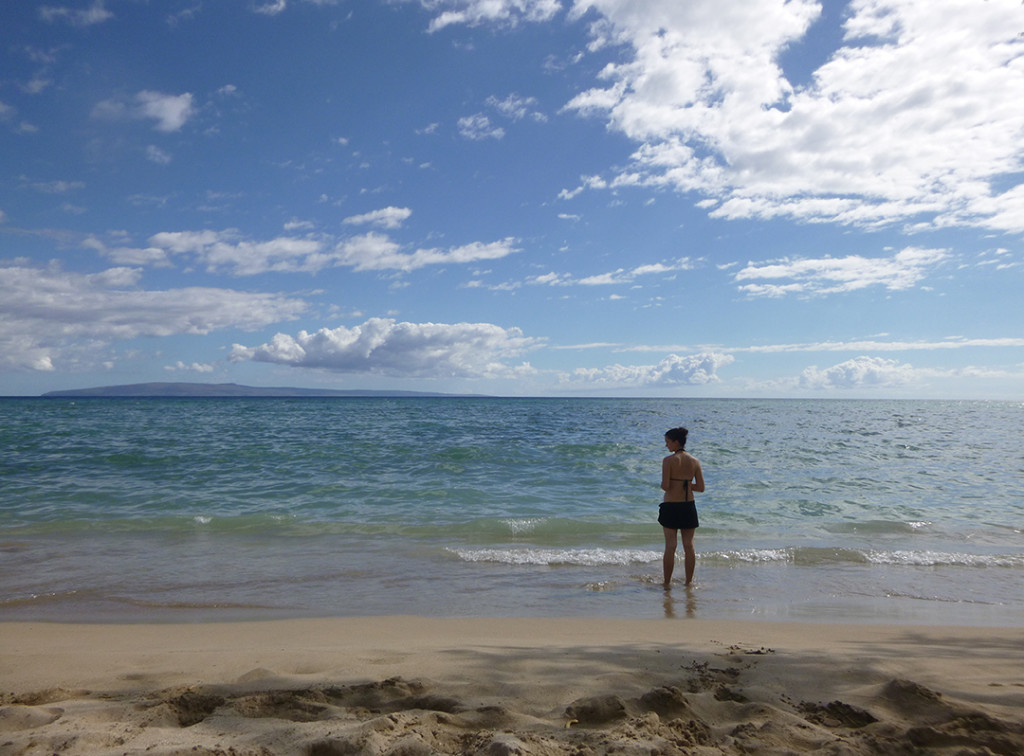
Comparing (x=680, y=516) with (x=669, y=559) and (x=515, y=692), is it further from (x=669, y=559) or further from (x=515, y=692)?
(x=515, y=692)

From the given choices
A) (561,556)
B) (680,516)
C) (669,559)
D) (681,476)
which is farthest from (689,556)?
(561,556)

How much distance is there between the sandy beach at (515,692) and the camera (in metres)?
2.78

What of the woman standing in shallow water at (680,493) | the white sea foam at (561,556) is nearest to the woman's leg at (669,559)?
the woman standing in shallow water at (680,493)

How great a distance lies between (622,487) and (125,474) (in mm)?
11760

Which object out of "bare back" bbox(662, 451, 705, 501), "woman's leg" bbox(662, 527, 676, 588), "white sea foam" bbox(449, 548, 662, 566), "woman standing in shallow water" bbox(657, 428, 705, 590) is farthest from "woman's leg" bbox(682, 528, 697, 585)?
"white sea foam" bbox(449, 548, 662, 566)

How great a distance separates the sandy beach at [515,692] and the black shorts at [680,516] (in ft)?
6.44

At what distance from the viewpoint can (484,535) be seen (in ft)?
31.4

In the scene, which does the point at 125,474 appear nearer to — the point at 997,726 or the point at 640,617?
the point at 640,617

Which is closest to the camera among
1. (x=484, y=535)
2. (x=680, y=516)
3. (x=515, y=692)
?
(x=515, y=692)

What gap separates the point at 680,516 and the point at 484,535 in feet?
11.8

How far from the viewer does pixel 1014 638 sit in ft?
16.1

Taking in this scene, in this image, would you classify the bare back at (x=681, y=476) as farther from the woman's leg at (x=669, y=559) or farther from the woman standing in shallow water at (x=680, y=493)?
the woman's leg at (x=669, y=559)

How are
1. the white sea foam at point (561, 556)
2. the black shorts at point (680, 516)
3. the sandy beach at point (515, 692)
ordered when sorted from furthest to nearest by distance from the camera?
1. the white sea foam at point (561, 556)
2. the black shorts at point (680, 516)
3. the sandy beach at point (515, 692)

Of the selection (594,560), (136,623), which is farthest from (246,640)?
(594,560)
